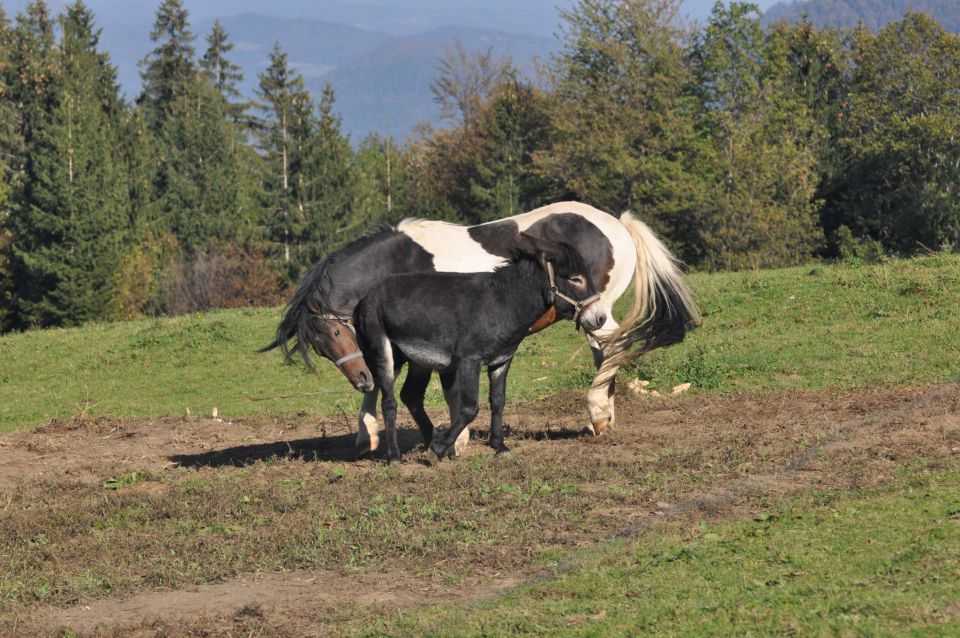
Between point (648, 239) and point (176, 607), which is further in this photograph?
point (648, 239)

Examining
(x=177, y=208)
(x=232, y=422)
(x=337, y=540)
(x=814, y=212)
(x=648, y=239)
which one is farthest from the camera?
(x=177, y=208)

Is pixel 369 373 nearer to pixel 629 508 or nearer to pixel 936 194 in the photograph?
pixel 629 508

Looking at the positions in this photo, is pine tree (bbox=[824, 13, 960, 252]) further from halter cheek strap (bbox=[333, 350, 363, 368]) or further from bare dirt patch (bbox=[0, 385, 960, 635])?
halter cheek strap (bbox=[333, 350, 363, 368])

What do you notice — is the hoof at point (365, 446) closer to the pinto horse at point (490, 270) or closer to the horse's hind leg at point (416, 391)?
the pinto horse at point (490, 270)

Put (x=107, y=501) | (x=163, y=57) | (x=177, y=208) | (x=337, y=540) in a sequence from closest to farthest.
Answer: (x=337, y=540), (x=107, y=501), (x=177, y=208), (x=163, y=57)

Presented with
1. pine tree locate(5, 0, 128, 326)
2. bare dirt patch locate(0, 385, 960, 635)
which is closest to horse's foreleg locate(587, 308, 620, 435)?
bare dirt patch locate(0, 385, 960, 635)

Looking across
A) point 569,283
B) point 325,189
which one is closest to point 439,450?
point 569,283

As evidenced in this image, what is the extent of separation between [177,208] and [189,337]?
141 feet

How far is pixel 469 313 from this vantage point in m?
11.2

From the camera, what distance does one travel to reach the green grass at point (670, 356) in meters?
15.2

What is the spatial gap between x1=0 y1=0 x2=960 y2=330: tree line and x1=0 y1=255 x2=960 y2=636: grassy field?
28.1 meters

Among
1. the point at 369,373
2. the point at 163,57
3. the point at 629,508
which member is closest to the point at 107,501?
the point at 369,373

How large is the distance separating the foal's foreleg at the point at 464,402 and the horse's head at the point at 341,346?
3.35 feet

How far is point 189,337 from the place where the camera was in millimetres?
21969
